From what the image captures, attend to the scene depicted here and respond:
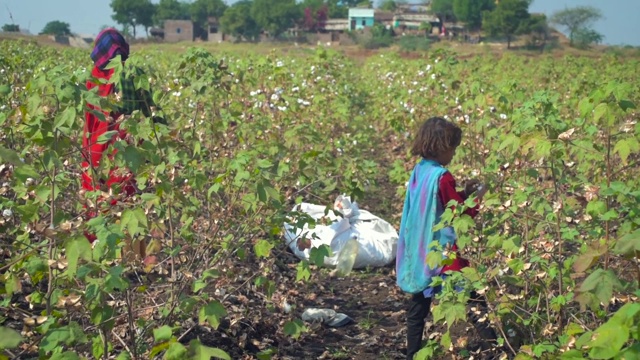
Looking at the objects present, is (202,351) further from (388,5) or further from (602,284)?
(388,5)

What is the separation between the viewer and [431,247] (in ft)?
11.8

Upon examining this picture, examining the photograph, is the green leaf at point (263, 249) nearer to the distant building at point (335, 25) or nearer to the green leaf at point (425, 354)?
the green leaf at point (425, 354)

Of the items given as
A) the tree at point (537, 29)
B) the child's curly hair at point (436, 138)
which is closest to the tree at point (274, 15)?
the tree at point (537, 29)

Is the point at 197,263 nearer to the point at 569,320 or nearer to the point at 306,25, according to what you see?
the point at 569,320

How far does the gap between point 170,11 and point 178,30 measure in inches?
518

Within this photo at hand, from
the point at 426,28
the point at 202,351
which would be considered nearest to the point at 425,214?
the point at 202,351

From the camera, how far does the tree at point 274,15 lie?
80.4 metres

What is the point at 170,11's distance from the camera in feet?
298

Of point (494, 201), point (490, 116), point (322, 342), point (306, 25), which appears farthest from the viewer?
point (306, 25)

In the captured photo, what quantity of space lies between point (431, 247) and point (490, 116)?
2912 millimetres

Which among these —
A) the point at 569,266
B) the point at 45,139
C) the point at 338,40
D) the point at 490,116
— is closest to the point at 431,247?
the point at 569,266

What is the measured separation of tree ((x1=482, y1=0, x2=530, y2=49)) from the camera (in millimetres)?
67875

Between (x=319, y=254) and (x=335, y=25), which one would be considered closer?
(x=319, y=254)

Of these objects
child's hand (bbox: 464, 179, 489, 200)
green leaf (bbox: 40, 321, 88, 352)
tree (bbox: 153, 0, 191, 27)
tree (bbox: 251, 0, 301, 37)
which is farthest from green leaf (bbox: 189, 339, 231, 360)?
tree (bbox: 153, 0, 191, 27)
